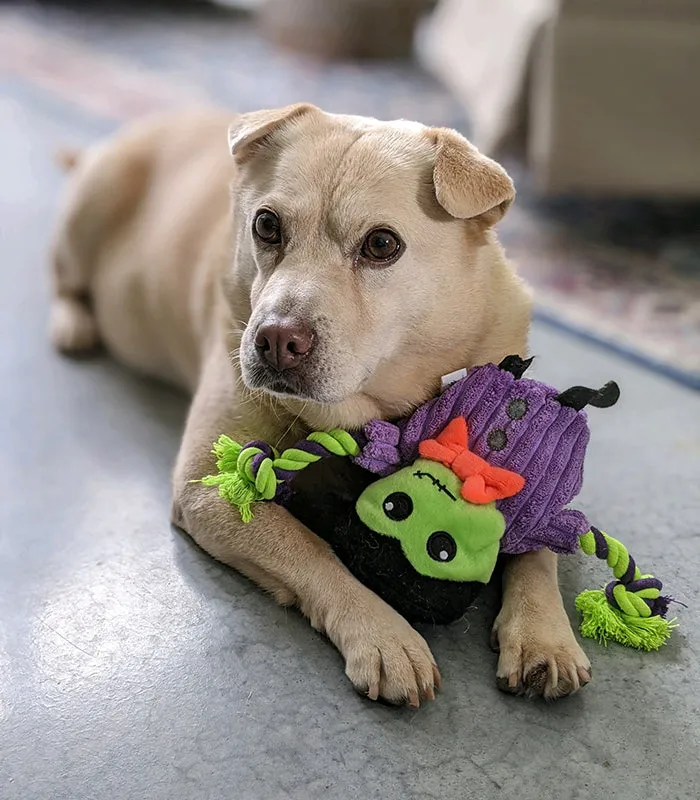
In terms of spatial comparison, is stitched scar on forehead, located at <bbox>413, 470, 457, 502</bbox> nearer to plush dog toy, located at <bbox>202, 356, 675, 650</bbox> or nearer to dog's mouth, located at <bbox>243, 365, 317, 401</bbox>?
plush dog toy, located at <bbox>202, 356, 675, 650</bbox>

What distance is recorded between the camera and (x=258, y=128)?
68.6 inches

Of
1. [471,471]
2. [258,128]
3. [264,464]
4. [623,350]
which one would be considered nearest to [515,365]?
[471,471]

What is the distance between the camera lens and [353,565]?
5.47 ft

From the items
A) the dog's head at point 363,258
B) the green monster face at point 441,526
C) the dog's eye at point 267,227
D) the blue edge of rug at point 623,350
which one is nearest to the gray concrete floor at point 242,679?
the green monster face at point 441,526

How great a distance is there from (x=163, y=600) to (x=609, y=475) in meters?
1.03

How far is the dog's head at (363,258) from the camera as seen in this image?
1564 mm

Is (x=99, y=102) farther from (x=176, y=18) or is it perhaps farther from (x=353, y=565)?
(x=353, y=565)

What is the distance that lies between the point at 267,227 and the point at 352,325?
0.27 meters

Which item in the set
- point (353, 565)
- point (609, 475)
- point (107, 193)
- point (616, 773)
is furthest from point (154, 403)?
point (616, 773)

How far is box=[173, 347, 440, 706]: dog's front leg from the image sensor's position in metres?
1.50

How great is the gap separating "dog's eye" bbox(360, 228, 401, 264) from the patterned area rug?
48.7 inches

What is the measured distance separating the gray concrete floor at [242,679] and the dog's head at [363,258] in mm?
445

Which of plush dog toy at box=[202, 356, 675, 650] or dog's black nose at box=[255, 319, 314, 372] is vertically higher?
dog's black nose at box=[255, 319, 314, 372]


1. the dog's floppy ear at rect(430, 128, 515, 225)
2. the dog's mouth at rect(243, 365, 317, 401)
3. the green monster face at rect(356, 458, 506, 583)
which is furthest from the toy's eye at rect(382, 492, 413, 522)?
the dog's floppy ear at rect(430, 128, 515, 225)
